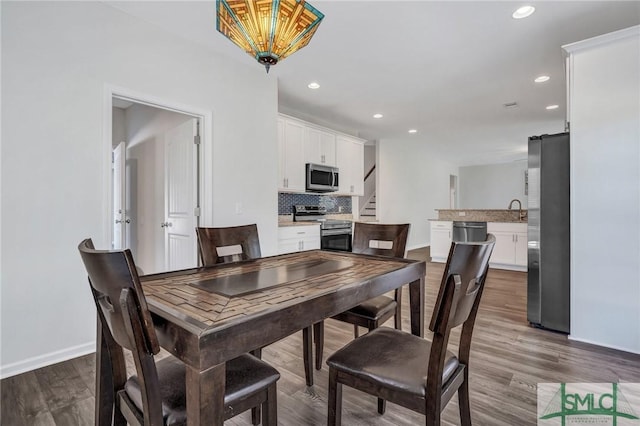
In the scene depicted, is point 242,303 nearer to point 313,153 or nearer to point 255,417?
point 255,417

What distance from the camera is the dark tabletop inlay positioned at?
1246 millimetres

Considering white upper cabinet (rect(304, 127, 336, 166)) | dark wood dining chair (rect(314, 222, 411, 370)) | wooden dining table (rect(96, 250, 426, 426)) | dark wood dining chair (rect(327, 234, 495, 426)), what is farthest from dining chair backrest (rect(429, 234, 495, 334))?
white upper cabinet (rect(304, 127, 336, 166))

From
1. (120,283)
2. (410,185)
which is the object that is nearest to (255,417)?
(120,283)

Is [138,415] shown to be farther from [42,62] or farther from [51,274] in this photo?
[42,62]

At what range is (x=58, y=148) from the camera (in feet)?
7.20

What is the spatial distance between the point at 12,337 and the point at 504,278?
5.50 meters

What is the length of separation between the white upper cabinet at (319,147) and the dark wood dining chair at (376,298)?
263 centimetres

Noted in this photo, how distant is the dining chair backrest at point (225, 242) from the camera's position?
1.95 metres

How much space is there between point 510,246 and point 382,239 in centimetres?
418

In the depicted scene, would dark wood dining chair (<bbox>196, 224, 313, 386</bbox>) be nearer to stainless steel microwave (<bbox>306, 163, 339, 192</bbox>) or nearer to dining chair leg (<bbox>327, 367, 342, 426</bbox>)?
dining chair leg (<bbox>327, 367, 342, 426</bbox>)

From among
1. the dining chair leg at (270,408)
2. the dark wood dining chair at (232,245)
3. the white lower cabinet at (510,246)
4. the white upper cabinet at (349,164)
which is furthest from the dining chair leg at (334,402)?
the white lower cabinet at (510,246)

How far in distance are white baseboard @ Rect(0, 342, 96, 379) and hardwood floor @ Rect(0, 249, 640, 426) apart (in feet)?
0.18

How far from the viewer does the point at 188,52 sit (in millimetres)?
2895

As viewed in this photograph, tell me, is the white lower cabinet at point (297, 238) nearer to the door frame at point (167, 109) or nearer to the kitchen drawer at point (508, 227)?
the door frame at point (167, 109)
